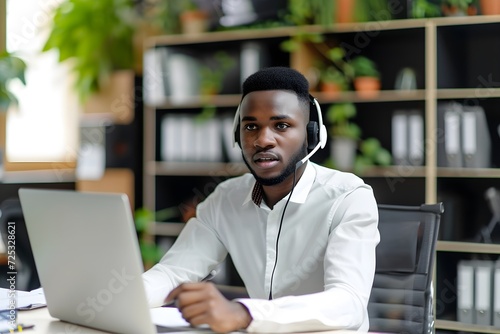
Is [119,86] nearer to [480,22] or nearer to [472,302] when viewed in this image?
[480,22]

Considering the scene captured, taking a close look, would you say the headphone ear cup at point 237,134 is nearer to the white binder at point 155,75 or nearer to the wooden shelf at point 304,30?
the wooden shelf at point 304,30

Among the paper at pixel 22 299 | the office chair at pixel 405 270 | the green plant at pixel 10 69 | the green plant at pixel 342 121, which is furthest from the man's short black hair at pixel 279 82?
the green plant at pixel 342 121

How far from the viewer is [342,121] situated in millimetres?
3672

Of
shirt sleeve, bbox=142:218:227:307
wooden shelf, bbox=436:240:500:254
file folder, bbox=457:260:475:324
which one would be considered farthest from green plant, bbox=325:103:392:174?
shirt sleeve, bbox=142:218:227:307

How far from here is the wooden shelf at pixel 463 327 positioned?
10.4 ft

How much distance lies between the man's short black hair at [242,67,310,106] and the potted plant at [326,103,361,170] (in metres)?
1.91

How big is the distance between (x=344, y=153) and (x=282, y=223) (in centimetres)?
195

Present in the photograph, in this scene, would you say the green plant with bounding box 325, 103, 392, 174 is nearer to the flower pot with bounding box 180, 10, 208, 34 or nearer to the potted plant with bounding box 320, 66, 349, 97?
the potted plant with bounding box 320, 66, 349, 97

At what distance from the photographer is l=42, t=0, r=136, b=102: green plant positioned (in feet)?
14.7

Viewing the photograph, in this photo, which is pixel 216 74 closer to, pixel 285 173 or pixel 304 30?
pixel 304 30

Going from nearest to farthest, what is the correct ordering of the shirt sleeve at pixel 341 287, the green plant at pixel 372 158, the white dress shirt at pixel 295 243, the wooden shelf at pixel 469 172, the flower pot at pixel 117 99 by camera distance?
the shirt sleeve at pixel 341 287, the white dress shirt at pixel 295 243, the wooden shelf at pixel 469 172, the green plant at pixel 372 158, the flower pot at pixel 117 99

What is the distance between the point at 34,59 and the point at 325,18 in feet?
7.26

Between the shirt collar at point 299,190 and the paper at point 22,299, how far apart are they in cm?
59

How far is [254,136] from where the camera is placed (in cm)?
168
